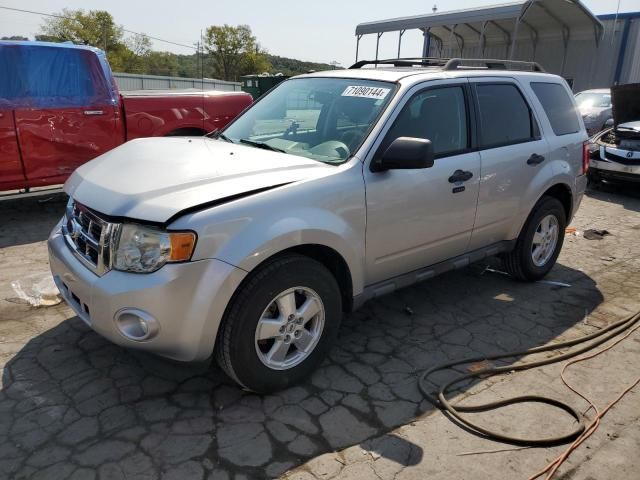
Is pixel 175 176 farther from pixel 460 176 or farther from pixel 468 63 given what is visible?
pixel 468 63

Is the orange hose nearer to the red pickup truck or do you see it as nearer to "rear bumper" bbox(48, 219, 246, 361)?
"rear bumper" bbox(48, 219, 246, 361)

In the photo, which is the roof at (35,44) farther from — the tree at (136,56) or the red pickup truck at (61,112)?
the tree at (136,56)

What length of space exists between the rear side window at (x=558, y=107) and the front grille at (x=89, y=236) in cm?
381

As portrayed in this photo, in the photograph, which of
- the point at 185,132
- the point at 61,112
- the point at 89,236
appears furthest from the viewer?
the point at 185,132

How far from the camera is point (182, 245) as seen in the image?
2.52m

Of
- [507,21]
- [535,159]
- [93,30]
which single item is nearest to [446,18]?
[507,21]

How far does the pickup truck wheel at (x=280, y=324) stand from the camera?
275 cm

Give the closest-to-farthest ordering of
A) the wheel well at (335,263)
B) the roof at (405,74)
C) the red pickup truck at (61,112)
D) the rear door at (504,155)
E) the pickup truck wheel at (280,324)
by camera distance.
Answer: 1. the pickup truck wheel at (280,324)
2. the wheel well at (335,263)
3. the roof at (405,74)
4. the rear door at (504,155)
5. the red pickup truck at (61,112)

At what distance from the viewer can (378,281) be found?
355 centimetres

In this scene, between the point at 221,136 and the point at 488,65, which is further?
the point at 488,65

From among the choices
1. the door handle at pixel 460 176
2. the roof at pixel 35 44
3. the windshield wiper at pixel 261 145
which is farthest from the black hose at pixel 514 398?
the roof at pixel 35 44

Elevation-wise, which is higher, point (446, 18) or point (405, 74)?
point (446, 18)

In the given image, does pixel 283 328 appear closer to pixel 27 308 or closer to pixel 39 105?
pixel 27 308

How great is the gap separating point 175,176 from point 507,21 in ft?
82.9
